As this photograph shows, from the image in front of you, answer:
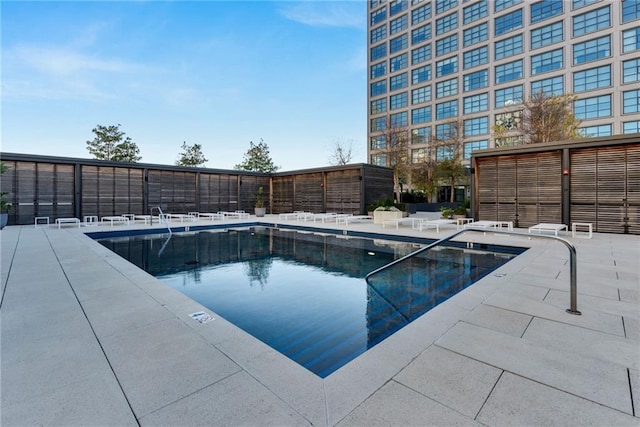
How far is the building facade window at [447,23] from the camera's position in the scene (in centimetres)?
3281

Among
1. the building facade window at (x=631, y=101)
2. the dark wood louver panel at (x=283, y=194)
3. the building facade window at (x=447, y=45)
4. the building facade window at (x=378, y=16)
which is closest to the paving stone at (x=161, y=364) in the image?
the dark wood louver panel at (x=283, y=194)

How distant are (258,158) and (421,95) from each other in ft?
66.7

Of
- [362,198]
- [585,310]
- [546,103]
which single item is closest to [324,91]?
[362,198]

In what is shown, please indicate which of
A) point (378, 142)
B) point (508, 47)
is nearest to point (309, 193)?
point (378, 142)

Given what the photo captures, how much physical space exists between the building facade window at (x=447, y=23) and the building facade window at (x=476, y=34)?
163 centimetres

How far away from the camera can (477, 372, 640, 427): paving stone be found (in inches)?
63.4

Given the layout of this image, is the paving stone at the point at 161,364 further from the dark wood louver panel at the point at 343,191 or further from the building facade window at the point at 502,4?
the building facade window at the point at 502,4

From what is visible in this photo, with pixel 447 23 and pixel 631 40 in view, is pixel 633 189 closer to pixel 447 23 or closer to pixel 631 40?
pixel 631 40

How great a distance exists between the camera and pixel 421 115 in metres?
35.3

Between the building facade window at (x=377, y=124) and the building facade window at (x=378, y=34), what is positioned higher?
the building facade window at (x=378, y=34)

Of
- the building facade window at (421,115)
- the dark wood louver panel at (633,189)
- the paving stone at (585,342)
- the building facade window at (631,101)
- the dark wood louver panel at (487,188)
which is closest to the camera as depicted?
the paving stone at (585,342)

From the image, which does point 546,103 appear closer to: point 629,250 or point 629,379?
point 629,250

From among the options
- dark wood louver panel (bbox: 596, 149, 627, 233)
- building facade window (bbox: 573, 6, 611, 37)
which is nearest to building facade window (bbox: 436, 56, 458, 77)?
building facade window (bbox: 573, 6, 611, 37)

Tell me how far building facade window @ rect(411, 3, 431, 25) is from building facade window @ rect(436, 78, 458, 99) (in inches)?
329
